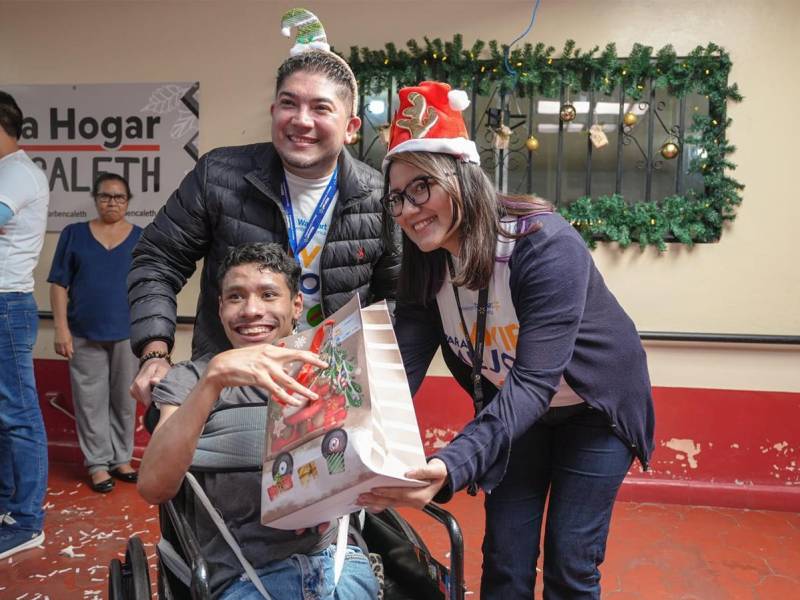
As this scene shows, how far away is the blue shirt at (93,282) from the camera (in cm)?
354

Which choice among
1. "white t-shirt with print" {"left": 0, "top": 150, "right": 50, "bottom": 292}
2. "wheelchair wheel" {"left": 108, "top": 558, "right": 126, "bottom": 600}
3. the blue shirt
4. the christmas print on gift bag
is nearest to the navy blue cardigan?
the christmas print on gift bag

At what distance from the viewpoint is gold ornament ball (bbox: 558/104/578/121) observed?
344cm

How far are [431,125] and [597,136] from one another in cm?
231

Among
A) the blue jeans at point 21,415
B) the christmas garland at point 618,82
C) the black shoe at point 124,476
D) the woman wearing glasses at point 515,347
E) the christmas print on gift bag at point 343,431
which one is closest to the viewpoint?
the christmas print on gift bag at point 343,431

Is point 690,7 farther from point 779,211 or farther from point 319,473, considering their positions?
point 319,473

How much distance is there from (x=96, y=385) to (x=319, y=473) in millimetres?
2932

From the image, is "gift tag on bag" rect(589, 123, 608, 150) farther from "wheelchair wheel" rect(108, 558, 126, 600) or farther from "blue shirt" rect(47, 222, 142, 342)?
"wheelchair wheel" rect(108, 558, 126, 600)

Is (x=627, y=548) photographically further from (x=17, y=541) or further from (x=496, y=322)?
(x=17, y=541)

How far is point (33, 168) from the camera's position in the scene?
2676mm

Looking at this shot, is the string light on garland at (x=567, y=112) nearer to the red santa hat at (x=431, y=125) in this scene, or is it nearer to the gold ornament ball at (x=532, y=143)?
the gold ornament ball at (x=532, y=143)

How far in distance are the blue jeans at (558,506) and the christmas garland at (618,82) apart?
2124mm

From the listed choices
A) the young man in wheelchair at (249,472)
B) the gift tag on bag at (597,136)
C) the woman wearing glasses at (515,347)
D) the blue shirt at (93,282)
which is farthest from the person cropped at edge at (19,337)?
the gift tag on bag at (597,136)

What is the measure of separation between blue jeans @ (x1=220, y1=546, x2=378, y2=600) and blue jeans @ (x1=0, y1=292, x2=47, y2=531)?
1817mm

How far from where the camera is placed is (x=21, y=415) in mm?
2725
